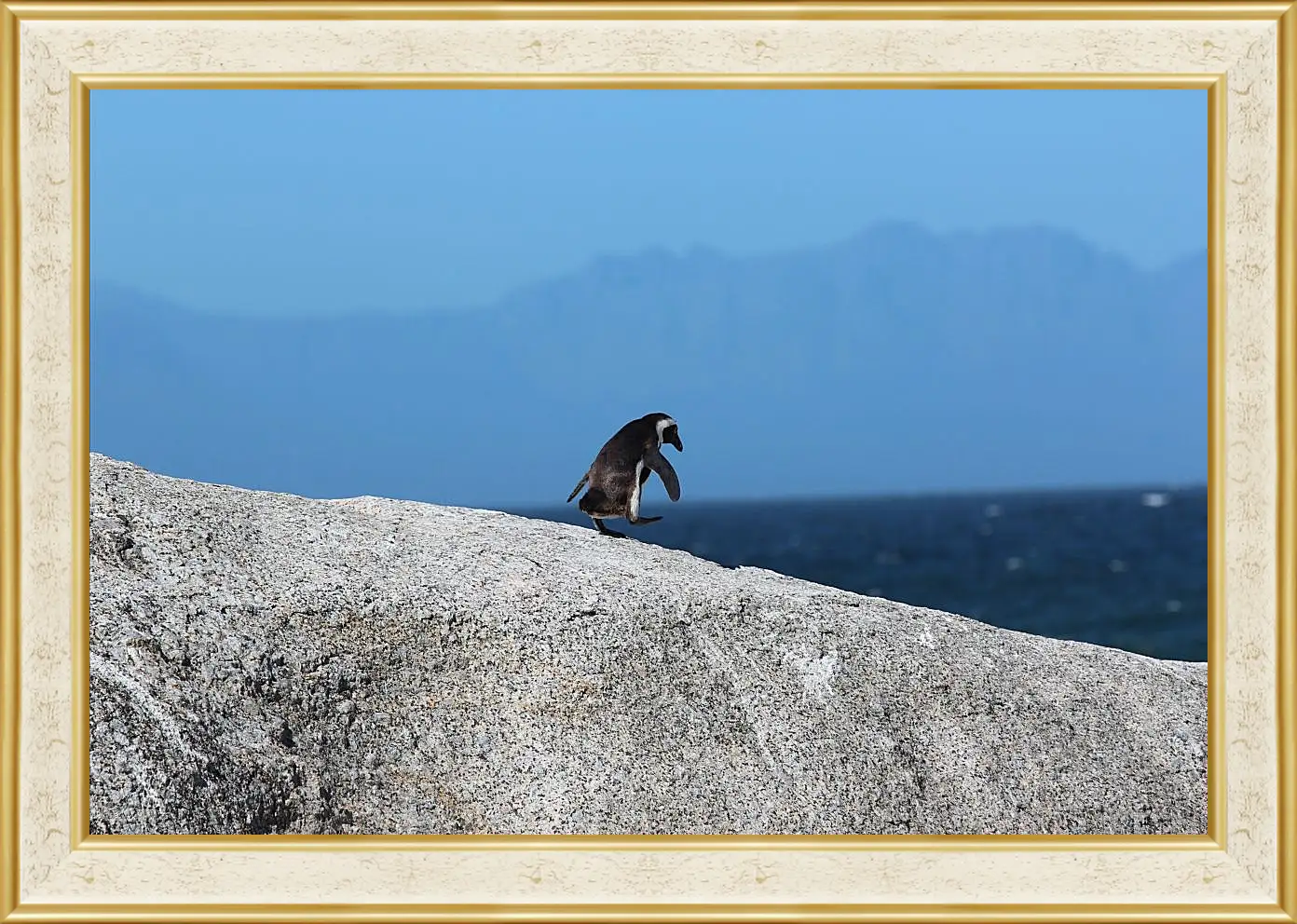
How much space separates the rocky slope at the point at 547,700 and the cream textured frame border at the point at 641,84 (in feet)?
1.37

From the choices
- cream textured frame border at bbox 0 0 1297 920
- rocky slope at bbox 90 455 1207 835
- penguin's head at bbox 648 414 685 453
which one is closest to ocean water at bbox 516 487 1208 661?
penguin's head at bbox 648 414 685 453

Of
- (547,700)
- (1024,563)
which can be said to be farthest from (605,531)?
(1024,563)

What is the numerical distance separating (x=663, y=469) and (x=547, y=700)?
194cm

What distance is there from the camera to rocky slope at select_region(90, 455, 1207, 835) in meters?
4.04

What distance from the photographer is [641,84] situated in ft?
11.9

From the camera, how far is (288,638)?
176 inches

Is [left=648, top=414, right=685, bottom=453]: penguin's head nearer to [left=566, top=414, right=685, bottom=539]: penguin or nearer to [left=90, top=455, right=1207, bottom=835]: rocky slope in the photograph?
[left=566, top=414, right=685, bottom=539]: penguin

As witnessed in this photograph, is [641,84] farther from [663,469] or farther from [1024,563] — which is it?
[1024,563]

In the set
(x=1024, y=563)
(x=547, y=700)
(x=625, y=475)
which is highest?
(x=625, y=475)

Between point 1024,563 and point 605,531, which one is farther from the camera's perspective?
point 1024,563

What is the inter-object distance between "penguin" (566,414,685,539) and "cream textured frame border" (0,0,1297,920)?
2.74 meters

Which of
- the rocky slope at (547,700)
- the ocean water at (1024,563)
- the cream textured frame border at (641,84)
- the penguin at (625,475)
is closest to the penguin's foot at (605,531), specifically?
the penguin at (625,475)

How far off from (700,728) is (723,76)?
243 centimetres

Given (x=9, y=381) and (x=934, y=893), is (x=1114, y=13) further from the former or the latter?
(x=9, y=381)
